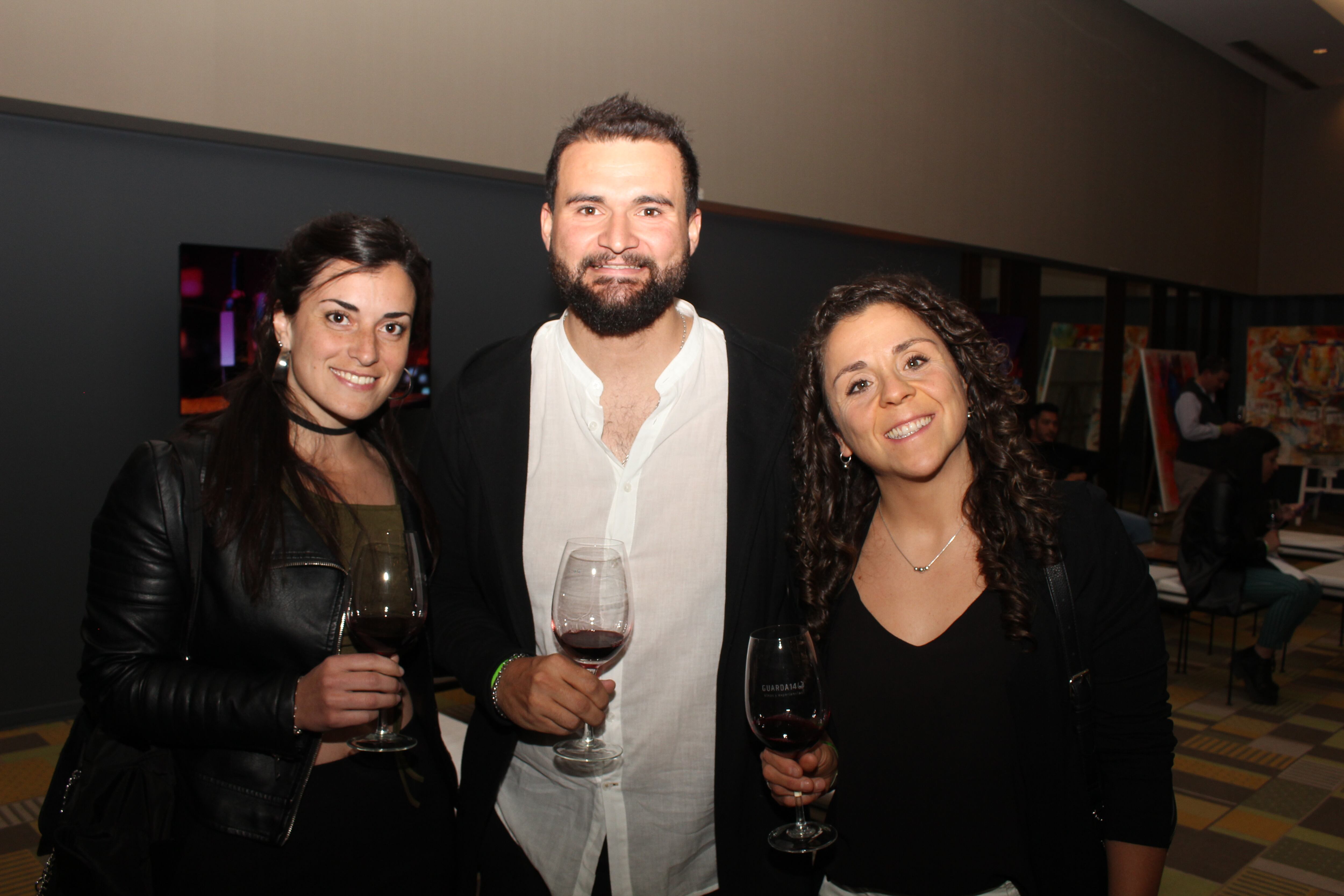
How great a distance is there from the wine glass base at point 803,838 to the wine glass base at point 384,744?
547 mm

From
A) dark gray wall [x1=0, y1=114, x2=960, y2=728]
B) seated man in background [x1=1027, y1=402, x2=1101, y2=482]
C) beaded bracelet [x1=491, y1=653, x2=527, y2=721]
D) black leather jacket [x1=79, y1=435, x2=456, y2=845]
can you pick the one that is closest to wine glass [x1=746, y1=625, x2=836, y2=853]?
beaded bracelet [x1=491, y1=653, x2=527, y2=721]

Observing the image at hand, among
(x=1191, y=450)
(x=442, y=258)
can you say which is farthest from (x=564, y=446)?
(x=1191, y=450)

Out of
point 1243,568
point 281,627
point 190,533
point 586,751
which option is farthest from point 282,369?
point 1243,568

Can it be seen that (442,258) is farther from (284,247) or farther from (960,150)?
(960,150)

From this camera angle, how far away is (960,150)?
749 centimetres

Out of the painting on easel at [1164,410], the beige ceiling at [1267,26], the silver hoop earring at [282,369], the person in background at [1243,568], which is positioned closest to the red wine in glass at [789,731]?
the silver hoop earring at [282,369]

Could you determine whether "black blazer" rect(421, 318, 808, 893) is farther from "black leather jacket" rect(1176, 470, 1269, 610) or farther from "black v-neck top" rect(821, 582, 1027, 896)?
"black leather jacket" rect(1176, 470, 1269, 610)

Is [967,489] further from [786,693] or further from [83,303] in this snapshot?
[83,303]

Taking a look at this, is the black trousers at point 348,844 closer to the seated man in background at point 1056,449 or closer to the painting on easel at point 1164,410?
the seated man in background at point 1056,449

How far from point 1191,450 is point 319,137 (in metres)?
8.11

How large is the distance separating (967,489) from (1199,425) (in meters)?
8.53

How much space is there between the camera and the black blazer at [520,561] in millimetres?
1565

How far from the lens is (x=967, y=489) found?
61.5 inches

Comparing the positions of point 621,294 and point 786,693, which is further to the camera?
point 621,294
